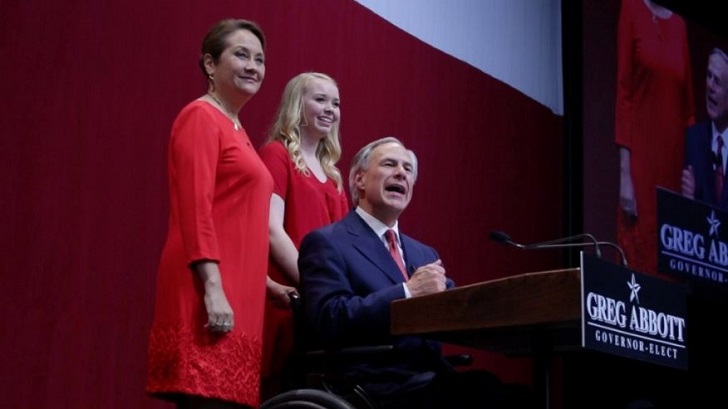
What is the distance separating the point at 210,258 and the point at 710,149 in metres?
3.86

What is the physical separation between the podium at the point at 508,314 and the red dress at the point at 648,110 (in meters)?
2.83

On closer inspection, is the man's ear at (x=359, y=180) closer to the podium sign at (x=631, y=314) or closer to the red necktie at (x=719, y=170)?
the podium sign at (x=631, y=314)

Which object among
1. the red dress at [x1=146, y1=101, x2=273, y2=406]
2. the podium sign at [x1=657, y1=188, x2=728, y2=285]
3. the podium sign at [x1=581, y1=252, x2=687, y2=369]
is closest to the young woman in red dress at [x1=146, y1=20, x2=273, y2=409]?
the red dress at [x1=146, y1=101, x2=273, y2=406]

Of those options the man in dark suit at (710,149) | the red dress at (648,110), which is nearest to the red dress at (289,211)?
the red dress at (648,110)

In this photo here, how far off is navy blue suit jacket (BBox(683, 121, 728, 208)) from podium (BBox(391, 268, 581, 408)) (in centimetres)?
326

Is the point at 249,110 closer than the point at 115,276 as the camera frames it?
No

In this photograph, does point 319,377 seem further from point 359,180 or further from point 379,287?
point 359,180

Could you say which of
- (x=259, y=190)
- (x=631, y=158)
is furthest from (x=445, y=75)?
(x=259, y=190)

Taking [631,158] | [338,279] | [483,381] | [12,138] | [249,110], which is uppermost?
[631,158]

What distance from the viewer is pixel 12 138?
3357mm

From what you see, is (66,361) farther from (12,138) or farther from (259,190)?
(259,190)

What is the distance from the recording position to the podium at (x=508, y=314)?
240cm

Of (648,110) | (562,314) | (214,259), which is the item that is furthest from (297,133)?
(648,110)

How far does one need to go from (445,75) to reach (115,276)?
6.76 ft
